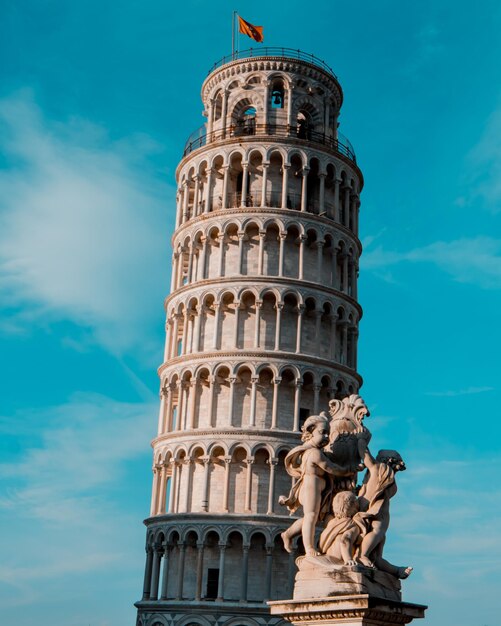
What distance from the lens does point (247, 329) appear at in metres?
56.7

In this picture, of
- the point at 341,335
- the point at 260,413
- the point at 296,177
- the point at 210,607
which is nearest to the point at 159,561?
the point at 210,607

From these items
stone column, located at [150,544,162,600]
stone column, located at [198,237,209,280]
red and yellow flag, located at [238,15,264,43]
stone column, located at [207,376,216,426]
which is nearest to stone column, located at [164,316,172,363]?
stone column, located at [198,237,209,280]

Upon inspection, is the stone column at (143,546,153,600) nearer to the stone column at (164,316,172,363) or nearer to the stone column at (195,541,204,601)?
the stone column at (195,541,204,601)

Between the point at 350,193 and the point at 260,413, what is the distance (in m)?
17.6

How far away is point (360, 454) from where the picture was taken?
39.4 feet

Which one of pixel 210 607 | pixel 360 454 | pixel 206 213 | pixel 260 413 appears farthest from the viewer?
pixel 206 213

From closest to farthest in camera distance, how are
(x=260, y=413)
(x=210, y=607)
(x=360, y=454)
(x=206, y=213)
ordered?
(x=360, y=454), (x=210, y=607), (x=260, y=413), (x=206, y=213)

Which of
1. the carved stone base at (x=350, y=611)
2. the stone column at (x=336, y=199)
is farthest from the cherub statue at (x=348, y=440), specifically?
the stone column at (x=336, y=199)

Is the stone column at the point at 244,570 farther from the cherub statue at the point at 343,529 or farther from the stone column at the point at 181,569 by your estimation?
the cherub statue at the point at 343,529

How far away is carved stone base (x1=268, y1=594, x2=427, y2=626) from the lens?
1045 centimetres

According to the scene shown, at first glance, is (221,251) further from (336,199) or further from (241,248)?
(336,199)

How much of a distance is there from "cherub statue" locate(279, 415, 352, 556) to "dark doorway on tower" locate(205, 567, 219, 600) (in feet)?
141

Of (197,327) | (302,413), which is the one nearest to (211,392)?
(197,327)

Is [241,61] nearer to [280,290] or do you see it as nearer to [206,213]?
[206,213]
